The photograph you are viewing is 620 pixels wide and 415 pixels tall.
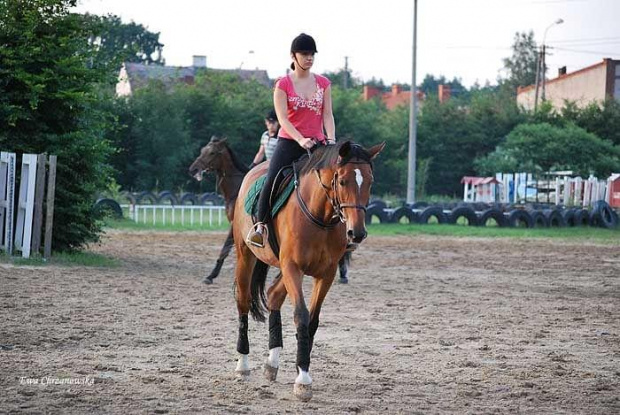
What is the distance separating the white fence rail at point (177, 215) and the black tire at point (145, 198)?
2520 mm

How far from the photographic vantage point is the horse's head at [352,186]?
7125 millimetres

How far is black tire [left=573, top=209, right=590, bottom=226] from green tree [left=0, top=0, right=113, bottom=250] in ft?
65.2

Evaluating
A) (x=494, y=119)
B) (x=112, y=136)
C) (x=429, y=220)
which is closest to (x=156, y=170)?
(x=112, y=136)

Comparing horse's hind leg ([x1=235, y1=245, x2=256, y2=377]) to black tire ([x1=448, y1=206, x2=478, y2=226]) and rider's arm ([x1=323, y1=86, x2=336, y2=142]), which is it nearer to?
rider's arm ([x1=323, y1=86, x2=336, y2=142])

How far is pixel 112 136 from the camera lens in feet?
133

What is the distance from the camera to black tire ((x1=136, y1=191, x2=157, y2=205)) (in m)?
36.2

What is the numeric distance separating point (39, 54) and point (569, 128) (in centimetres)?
3811

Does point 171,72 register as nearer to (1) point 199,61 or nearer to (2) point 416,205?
(1) point 199,61

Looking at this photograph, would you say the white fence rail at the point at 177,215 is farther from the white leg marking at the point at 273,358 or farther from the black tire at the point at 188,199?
the white leg marking at the point at 273,358

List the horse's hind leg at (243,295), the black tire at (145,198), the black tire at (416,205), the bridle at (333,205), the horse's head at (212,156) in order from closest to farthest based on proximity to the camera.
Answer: the bridle at (333,205) → the horse's hind leg at (243,295) → the horse's head at (212,156) → the black tire at (416,205) → the black tire at (145,198)

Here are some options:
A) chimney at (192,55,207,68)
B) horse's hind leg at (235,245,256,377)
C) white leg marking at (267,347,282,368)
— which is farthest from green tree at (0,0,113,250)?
chimney at (192,55,207,68)

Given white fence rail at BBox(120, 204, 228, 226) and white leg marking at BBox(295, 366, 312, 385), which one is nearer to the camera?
white leg marking at BBox(295, 366, 312, 385)

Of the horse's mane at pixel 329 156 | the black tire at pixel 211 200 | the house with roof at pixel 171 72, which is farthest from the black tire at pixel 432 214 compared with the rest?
the house with roof at pixel 171 72

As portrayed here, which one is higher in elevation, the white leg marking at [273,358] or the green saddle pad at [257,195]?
the green saddle pad at [257,195]
